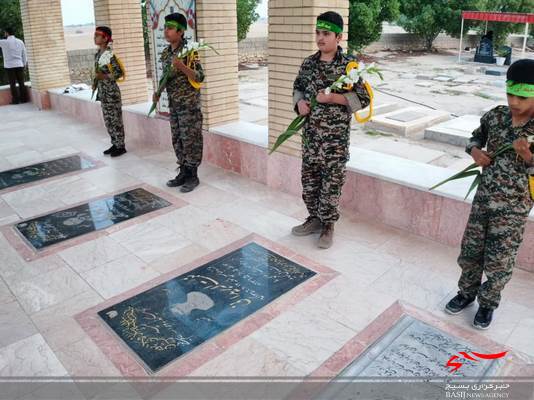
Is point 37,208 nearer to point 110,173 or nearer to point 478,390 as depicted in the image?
point 110,173

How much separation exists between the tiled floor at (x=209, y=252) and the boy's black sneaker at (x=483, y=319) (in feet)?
0.16

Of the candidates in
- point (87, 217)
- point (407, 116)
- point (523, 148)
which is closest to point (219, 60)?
point (87, 217)

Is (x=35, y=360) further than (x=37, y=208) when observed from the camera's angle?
No

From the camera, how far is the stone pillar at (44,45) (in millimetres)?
10016

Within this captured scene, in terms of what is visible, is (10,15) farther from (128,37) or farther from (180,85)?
(180,85)

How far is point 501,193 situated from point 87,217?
3.75 meters

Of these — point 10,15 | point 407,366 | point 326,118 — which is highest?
point 10,15

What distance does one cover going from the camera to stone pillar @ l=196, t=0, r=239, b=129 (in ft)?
19.1

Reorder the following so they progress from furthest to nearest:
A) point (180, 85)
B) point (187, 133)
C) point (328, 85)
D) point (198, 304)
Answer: point (187, 133) < point (180, 85) < point (328, 85) < point (198, 304)

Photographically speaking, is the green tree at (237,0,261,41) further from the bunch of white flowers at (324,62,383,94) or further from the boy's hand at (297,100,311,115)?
the bunch of white flowers at (324,62,383,94)

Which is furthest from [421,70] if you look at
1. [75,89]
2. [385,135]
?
[75,89]

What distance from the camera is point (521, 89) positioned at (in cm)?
254

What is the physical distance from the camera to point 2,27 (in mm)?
14469

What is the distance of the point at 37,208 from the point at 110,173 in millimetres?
1173
